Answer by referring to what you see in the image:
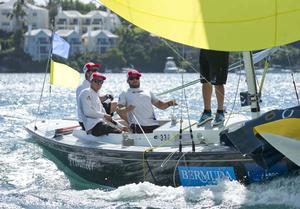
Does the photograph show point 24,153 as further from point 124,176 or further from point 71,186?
point 124,176

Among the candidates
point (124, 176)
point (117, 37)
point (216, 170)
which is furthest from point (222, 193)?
point (117, 37)

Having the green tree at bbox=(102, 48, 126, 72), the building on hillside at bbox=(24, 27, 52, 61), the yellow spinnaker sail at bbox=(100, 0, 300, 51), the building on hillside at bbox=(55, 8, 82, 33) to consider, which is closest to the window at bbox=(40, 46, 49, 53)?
the building on hillside at bbox=(24, 27, 52, 61)

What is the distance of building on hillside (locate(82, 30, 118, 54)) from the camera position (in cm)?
11350

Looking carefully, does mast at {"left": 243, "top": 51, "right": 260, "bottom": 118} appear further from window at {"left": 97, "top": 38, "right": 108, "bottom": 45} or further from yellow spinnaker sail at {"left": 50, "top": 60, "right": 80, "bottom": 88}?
window at {"left": 97, "top": 38, "right": 108, "bottom": 45}

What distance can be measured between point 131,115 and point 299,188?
3012mm

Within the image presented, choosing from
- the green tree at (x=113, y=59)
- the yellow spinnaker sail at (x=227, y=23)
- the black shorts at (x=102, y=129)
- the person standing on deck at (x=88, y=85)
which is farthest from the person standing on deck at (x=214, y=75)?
the green tree at (x=113, y=59)

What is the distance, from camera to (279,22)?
7.12 meters

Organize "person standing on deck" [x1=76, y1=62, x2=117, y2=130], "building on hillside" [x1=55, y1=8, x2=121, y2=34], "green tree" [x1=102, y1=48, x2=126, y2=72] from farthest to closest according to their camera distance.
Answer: "building on hillside" [x1=55, y1=8, x2=121, y2=34] < "green tree" [x1=102, y1=48, x2=126, y2=72] < "person standing on deck" [x1=76, y1=62, x2=117, y2=130]

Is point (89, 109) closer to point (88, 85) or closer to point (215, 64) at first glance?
point (88, 85)

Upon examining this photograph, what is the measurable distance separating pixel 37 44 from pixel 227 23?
106m

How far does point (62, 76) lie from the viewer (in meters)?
14.7

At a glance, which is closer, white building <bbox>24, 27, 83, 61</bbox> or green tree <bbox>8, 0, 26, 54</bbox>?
white building <bbox>24, 27, 83, 61</bbox>

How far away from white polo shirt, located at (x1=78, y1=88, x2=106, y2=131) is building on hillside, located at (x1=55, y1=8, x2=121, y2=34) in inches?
4630

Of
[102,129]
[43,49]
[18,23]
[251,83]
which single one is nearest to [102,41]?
[43,49]
